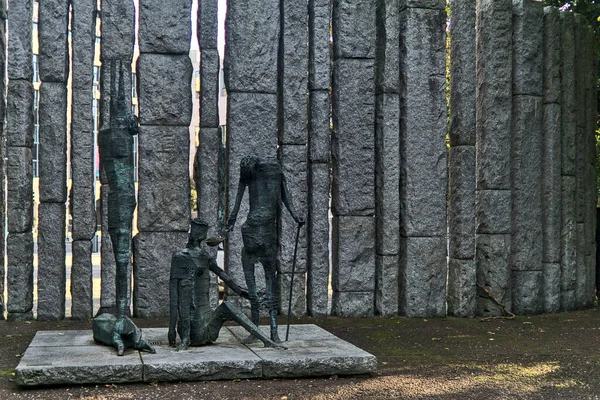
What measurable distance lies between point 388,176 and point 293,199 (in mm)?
1258

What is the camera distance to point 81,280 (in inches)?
364

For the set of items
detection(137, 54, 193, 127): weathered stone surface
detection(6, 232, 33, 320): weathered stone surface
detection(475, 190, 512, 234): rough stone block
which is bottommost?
detection(6, 232, 33, 320): weathered stone surface

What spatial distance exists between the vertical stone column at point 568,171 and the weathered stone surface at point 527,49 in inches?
19.6

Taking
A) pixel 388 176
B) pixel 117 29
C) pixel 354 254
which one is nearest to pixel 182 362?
pixel 354 254

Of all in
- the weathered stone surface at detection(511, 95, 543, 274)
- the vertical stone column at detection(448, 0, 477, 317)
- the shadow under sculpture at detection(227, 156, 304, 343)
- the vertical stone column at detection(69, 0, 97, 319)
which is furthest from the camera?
the weathered stone surface at detection(511, 95, 543, 274)

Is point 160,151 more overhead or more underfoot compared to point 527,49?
more underfoot

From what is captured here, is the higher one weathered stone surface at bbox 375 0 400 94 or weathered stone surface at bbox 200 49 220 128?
weathered stone surface at bbox 375 0 400 94

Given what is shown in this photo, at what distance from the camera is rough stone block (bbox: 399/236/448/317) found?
9945mm

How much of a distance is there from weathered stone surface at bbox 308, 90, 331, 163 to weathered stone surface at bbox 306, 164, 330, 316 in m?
0.14

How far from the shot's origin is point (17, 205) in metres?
8.98

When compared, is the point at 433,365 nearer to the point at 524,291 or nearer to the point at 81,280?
the point at 524,291

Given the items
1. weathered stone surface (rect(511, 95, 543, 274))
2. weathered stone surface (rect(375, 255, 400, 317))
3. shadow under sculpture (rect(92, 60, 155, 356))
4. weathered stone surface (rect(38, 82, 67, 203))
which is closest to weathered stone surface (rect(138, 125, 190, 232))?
weathered stone surface (rect(38, 82, 67, 203))

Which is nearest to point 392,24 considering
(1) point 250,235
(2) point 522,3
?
(2) point 522,3

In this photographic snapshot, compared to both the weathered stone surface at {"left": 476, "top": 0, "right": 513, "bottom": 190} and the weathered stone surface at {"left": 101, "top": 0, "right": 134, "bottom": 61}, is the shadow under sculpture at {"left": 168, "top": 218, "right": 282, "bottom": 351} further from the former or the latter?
the weathered stone surface at {"left": 476, "top": 0, "right": 513, "bottom": 190}
